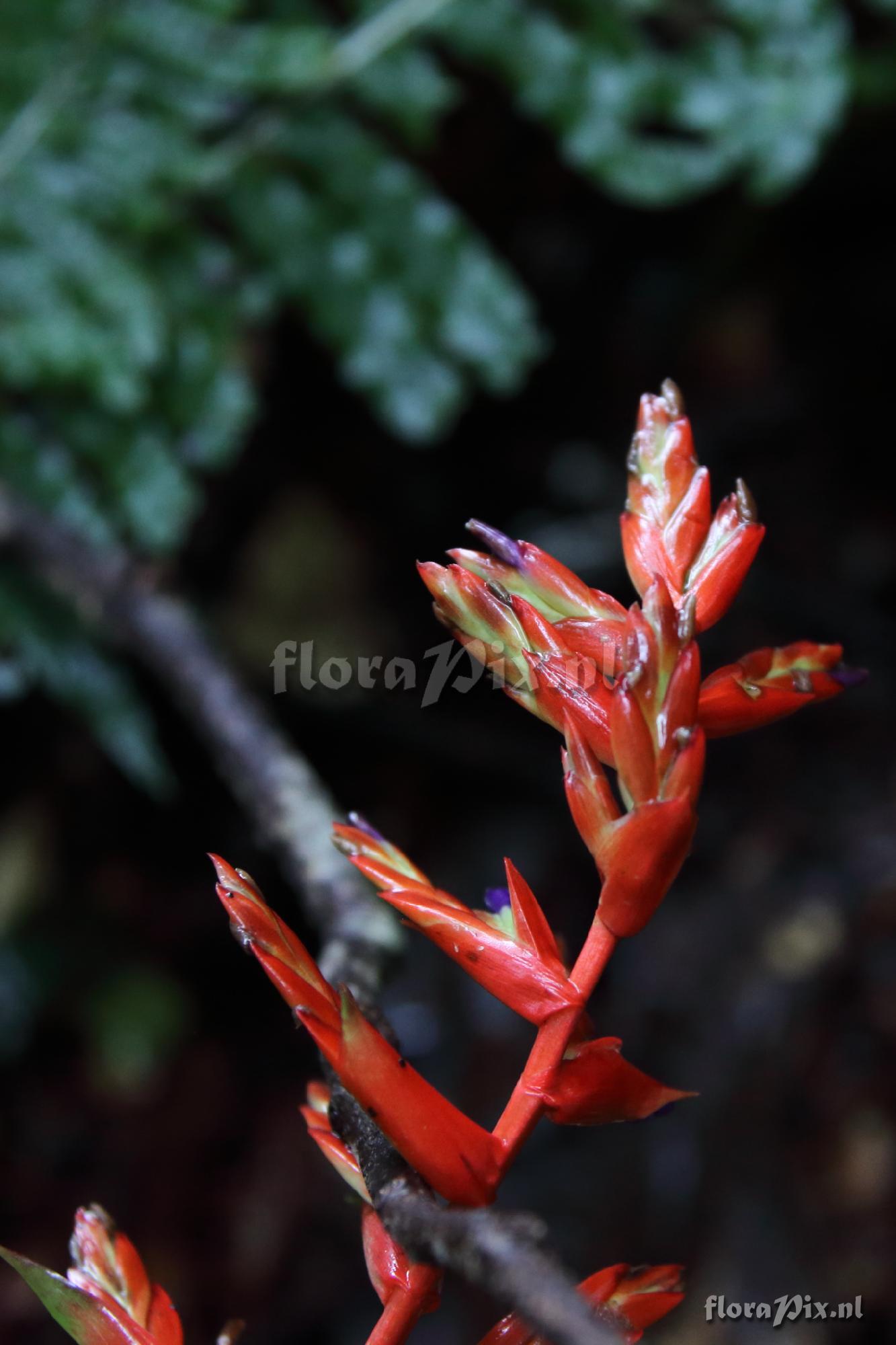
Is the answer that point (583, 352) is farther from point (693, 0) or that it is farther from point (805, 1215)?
point (805, 1215)

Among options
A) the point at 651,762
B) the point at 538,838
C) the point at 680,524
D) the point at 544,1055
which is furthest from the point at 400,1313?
the point at 538,838

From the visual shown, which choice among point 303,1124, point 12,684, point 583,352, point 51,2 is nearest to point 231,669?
point 12,684

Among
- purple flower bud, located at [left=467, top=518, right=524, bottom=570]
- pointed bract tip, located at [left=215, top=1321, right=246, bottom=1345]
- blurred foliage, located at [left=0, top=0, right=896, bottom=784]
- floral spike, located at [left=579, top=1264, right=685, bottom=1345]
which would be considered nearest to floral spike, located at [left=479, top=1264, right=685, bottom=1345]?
floral spike, located at [left=579, top=1264, right=685, bottom=1345]

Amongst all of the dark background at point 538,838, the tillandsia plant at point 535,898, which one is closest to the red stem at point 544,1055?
the tillandsia plant at point 535,898

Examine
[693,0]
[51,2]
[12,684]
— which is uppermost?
[51,2]

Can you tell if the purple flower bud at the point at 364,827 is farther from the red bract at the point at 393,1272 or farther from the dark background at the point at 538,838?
the dark background at the point at 538,838

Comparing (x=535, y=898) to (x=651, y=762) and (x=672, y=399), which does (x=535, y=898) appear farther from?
(x=672, y=399)
